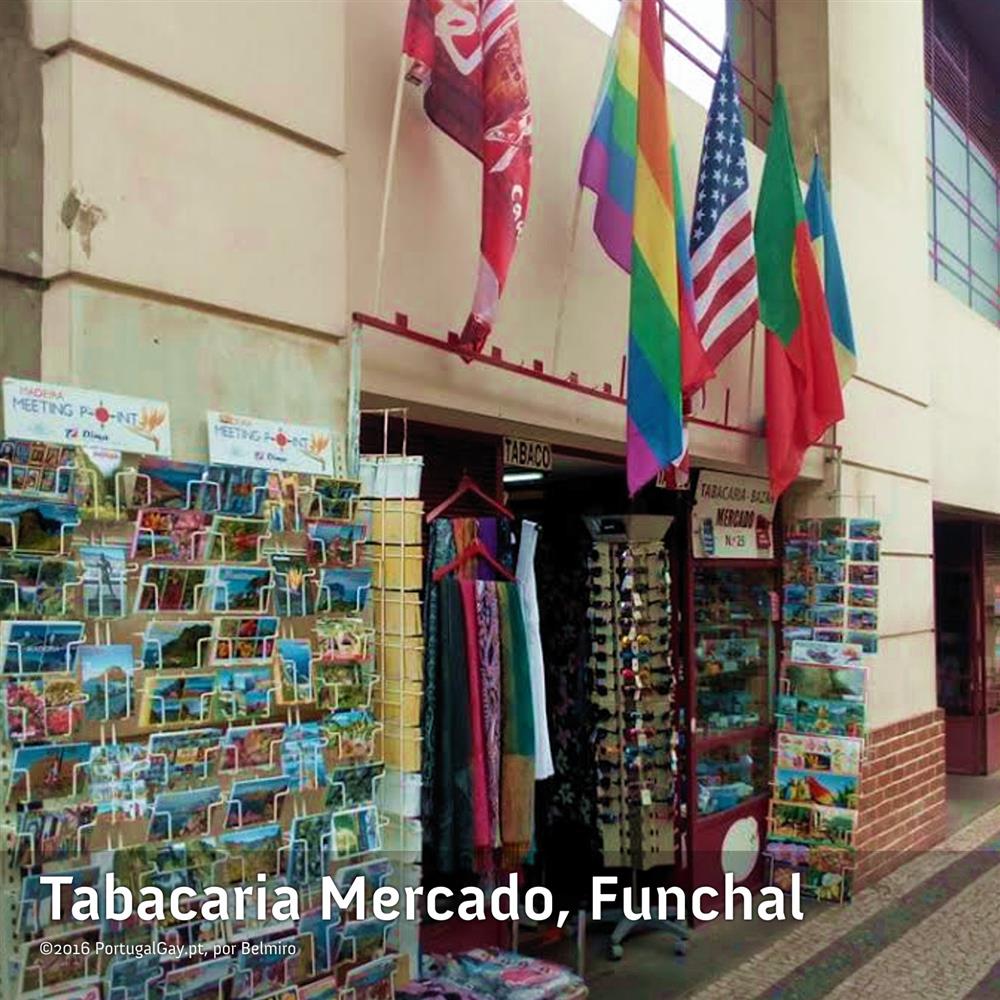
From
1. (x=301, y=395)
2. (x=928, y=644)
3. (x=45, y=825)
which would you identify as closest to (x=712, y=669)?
(x=928, y=644)

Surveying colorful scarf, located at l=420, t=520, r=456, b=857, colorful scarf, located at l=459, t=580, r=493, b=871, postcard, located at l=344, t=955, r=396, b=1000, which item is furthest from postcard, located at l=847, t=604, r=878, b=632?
postcard, located at l=344, t=955, r=396, b=1000

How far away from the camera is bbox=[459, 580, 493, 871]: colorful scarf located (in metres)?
4.62

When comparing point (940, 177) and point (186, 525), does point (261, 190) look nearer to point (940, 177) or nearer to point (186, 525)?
point (186, 525)

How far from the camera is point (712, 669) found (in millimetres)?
7516

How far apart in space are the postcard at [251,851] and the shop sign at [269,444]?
3.71ft

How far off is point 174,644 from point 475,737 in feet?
5.42

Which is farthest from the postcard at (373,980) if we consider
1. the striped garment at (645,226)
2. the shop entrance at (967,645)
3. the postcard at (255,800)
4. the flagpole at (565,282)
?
the shop entrance at (967,645)

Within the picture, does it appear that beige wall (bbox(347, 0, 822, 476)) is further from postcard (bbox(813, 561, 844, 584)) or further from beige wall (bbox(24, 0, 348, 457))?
postcard (bbox(813, 561, 844, 584))

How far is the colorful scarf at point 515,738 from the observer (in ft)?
15.9

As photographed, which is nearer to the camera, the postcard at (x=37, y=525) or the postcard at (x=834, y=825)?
the postcard at (x=37, y=525)

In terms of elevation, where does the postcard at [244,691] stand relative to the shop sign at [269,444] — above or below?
below

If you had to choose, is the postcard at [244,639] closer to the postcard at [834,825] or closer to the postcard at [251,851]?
the postcard at [251,851]

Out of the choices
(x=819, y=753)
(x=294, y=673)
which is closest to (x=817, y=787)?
(x=819, y=753)

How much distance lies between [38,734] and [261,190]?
6.06 ft
